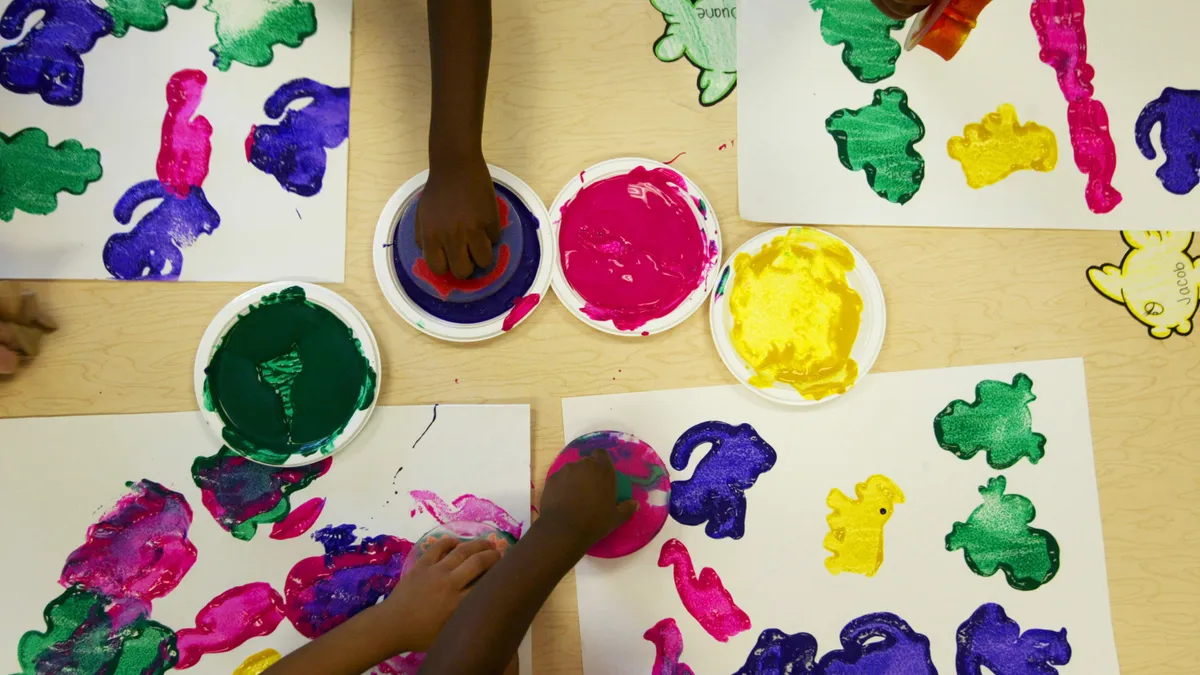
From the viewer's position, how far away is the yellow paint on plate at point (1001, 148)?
0.82 m

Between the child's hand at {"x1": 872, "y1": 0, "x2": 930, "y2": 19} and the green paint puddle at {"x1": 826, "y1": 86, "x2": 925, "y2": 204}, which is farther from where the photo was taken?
the green paint puddle at {"x1": 826, "y1": 86, "x2": 925, "y2": 204}

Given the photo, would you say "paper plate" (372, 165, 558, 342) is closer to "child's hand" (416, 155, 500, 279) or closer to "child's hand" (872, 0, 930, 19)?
"child's hand" (416, 155, 500, 279)

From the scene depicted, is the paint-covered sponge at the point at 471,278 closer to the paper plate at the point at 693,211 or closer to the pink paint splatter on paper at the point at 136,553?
the paper plate at the point at 693,211

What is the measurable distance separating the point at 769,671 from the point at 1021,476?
0.35m

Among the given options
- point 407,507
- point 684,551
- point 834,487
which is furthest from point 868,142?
point 407,507

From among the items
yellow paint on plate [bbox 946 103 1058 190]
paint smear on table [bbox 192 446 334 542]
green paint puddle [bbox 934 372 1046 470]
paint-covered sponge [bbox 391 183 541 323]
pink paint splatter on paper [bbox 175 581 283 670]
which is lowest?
pink paint splatter on paper [bbox 175 581 283 670]

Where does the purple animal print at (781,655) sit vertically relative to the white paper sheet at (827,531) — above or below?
below

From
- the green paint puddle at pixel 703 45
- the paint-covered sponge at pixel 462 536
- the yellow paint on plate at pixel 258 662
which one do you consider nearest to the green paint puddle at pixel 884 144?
the green paint puddle at pixel 703 45

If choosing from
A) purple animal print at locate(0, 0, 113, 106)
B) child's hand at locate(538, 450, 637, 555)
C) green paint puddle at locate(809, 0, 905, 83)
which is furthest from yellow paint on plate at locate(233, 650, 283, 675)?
green paint puddle at locate(809, 0, 905, 83)

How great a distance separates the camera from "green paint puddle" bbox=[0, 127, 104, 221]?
2.51 ft

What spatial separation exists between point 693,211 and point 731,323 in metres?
0.13

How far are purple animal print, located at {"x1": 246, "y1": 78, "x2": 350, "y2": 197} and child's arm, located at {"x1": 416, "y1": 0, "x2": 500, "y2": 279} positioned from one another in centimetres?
13

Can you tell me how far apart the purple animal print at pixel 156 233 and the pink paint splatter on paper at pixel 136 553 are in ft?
0.74

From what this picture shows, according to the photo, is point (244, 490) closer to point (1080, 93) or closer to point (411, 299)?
point (411, 299)
